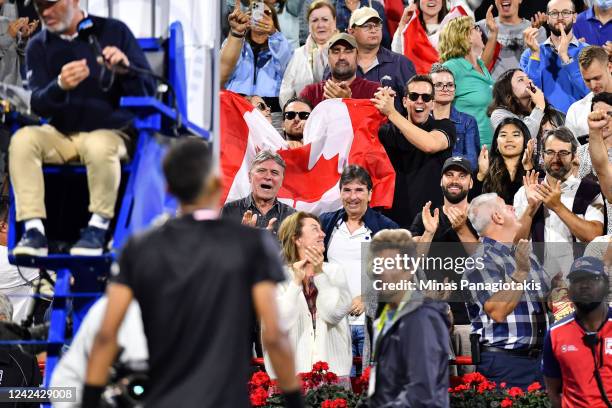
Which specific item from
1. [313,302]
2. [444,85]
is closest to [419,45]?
[444,85]

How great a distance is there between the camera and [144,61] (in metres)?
6.50

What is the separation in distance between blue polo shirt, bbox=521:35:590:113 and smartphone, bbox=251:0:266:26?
2.67 meters

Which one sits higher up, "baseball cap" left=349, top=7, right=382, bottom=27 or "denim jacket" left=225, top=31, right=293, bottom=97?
"baseball cap" left=349, top=7, right=382, bottom=27

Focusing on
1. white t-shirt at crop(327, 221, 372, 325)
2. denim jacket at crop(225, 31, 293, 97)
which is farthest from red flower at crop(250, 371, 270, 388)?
denim jacket at crop(225, 31, 293, 97)

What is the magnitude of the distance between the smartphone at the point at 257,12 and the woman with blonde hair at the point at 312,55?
475mm

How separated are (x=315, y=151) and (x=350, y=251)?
1.75m

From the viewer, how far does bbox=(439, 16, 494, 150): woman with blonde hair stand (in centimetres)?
1143

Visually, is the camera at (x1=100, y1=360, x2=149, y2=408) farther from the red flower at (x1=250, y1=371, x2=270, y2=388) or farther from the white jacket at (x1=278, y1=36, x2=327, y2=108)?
the white jacket at (x1=278, y1=36, x2=327, y2=108)

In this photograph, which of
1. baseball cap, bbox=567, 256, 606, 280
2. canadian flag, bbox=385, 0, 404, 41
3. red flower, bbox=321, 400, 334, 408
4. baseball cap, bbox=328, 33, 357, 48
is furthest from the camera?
canadian flag, bbox=385, 0, 404, 41

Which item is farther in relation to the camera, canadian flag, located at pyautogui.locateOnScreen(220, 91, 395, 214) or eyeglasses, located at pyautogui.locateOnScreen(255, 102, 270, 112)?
eyeglasses, located at pyautogui.locateOnScreen(255, 102, 270, 112)

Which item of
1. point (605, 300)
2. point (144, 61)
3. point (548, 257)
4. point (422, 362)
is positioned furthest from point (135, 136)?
point (548, 257)

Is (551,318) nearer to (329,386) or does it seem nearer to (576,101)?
(329,386)

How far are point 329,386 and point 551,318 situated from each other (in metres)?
1.81

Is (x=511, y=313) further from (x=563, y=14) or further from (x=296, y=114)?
(x=563, y=14)
